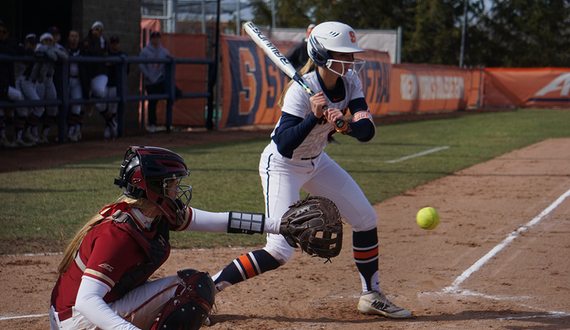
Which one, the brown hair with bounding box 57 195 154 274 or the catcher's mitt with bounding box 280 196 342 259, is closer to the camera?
the brown hair with bounding box 57 195 154 274

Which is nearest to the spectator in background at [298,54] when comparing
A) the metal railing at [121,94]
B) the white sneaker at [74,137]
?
the metal railing at [121,94]

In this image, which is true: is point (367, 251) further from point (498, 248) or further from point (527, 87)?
point (527, 87)

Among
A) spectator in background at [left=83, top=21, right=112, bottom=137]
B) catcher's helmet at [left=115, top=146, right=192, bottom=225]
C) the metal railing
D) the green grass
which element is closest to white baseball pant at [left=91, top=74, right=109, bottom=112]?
spectator in background at [left=83, top=21, right=112, bottom=137]

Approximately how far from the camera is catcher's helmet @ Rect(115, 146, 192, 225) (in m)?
2.67

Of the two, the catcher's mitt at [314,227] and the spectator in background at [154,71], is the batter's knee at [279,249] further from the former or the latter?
the spectator in background at [154,71]

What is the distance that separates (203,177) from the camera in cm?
844

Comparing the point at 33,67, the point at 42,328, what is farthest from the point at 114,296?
the point at 33,67

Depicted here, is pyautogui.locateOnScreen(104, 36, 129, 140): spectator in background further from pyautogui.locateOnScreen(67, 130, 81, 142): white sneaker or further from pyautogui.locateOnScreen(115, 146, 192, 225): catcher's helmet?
pyautogui.locateOnScreen(115, 146, 192, 225): catcher's helmet

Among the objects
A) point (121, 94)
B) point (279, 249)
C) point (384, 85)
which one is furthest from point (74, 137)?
point (384, 85)

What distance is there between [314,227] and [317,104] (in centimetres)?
80

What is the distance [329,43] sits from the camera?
365cm

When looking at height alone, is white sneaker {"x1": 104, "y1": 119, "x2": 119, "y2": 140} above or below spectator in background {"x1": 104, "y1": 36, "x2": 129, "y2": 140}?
below

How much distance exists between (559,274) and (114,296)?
3624 millimetres

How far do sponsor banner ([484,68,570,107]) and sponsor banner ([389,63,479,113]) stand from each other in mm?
878
